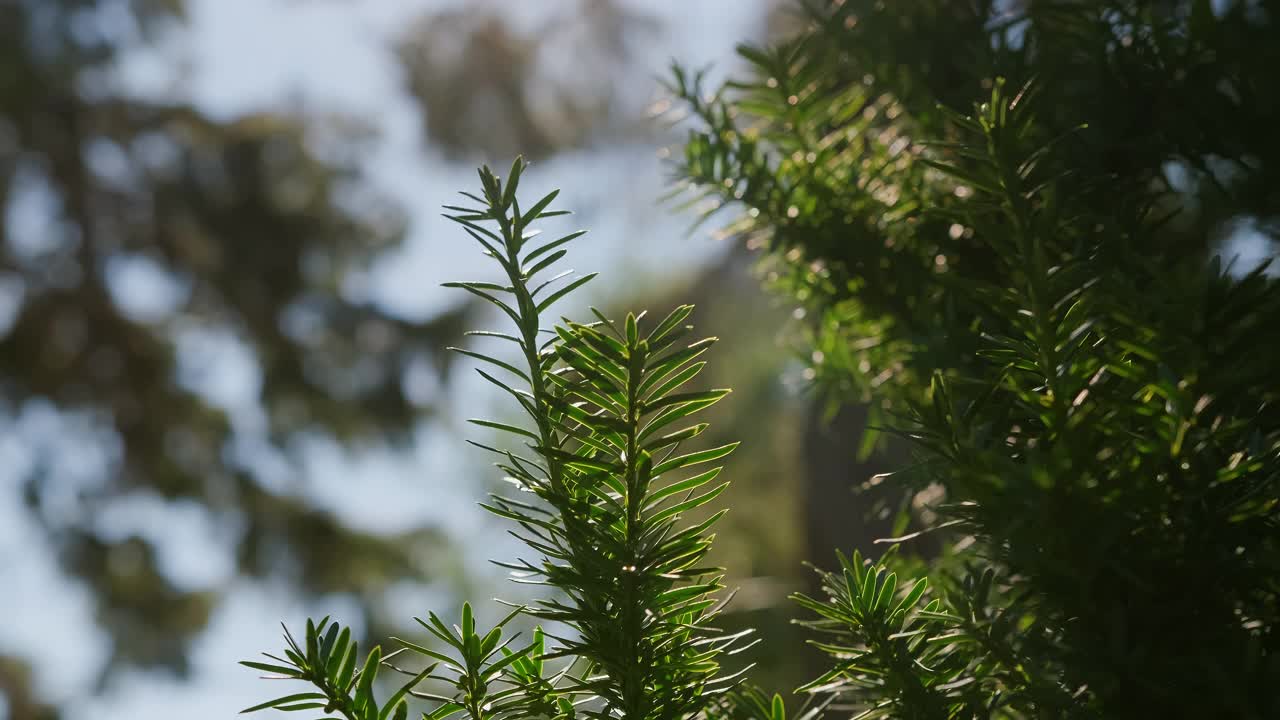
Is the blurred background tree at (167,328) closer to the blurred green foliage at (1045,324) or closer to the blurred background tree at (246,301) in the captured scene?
the blurred background tree at (246,301)

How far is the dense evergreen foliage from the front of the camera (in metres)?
0.23

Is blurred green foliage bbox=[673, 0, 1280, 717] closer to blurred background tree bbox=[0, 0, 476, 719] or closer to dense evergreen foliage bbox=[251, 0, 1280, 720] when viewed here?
dense evergreen foliage bbox=[251, 0, 1280, 720]

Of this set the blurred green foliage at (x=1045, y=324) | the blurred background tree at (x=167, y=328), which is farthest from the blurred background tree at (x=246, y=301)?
the blurred green foliage at (x=1045, y=324)

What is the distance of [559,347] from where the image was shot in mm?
277

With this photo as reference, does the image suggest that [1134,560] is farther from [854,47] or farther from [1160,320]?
[854,47]

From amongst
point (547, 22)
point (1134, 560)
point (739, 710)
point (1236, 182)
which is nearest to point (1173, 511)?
point (1134, 560)

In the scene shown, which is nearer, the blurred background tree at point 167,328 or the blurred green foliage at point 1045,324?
the blurred green foliage at point 1045,324

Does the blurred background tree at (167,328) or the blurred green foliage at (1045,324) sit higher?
the blurred background tree at (167,328)

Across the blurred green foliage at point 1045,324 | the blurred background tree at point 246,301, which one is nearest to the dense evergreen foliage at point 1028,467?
the blurred green foliage at point 1045,324

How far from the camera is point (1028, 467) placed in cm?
21

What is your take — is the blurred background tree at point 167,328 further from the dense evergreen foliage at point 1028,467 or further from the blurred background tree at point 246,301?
the dense evergreen foliage at point 1028,467

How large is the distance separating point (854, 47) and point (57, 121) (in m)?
4.35

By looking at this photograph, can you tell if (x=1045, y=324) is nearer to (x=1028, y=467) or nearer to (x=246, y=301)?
(x=1028, y=467)

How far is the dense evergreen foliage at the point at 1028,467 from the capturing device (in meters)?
0.23
